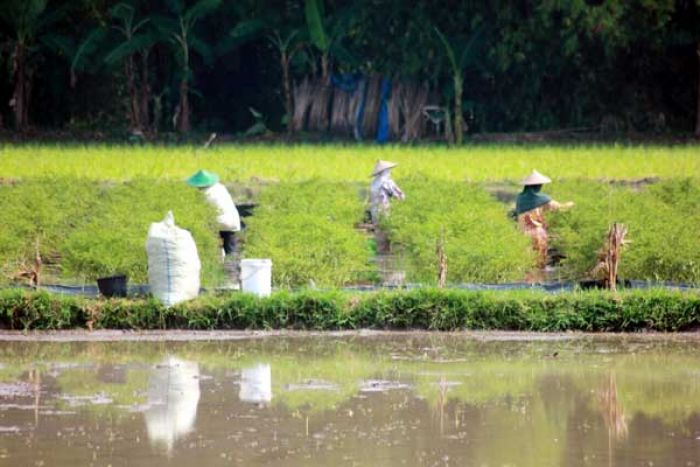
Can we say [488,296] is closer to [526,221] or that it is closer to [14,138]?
A: [526,221]

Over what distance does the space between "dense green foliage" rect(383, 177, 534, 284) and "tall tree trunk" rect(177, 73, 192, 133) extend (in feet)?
28.9

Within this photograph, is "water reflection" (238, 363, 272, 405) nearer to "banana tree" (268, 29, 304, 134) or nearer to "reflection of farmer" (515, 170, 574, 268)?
"reflection of farmer" (515, 170, 574, 268)

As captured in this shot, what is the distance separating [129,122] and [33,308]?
14251 mm

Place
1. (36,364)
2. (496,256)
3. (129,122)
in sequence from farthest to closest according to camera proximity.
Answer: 1. (129,122)
2. (496,256)
3. (36,364)

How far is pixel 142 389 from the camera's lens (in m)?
8.89

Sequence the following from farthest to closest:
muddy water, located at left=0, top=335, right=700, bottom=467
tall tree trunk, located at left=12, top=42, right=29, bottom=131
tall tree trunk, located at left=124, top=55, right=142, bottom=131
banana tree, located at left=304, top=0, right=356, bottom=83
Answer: tall tree trunk, located at left=124, top=55, right=142, bottom=131, tall tree trunk, located at left=12, top=42, right=29, bottom=131, banana tree, located at left=304, top=0, right=356, bottom=83, muddy water, located at left=0, top=335, right=700, bottom=467

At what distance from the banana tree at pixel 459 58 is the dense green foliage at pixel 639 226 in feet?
22.4

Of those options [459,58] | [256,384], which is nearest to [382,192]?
[256,384]

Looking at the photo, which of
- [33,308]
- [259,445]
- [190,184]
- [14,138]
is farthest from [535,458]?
[14,138]

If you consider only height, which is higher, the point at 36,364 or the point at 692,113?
the point at 692,113

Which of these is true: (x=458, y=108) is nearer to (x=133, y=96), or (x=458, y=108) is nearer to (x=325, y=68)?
(x=325, y=68)

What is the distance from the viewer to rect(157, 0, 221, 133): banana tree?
75.6 feet

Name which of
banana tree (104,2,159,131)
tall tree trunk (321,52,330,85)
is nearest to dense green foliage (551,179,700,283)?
tall tree trunk (321,52,330,85)

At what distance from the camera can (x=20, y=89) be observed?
2331 centimetres
